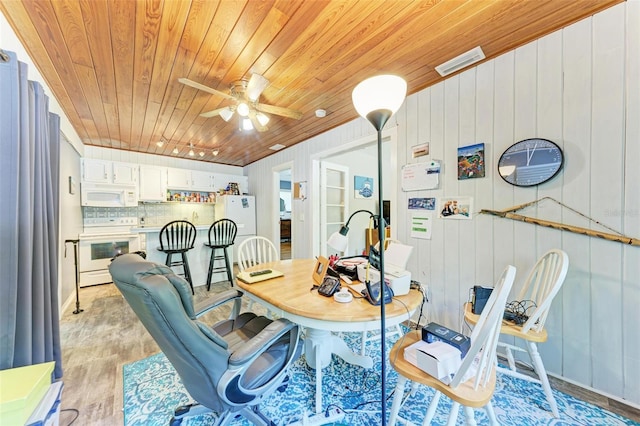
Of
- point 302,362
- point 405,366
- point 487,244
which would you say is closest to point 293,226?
point 302,362

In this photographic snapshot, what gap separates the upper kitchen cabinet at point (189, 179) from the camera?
468 cm

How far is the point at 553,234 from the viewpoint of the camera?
163cm

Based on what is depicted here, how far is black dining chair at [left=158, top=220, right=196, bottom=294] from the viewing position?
3321mm

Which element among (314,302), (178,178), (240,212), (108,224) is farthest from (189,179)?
(314,302)

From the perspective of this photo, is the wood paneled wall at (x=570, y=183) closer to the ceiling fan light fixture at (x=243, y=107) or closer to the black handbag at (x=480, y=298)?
the black handbag at (x=480, y=298)

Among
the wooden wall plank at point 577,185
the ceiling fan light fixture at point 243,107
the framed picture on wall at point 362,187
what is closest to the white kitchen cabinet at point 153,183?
the ceiling fan light fixture at point 243,107

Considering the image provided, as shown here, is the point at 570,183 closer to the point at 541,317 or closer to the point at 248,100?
the point at 541,317

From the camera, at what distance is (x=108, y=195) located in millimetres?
4066

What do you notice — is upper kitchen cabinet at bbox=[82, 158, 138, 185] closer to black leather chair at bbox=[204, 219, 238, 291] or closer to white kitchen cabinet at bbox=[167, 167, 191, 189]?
white kitchen cabinet at bbox=[167, 167, 191, 189]

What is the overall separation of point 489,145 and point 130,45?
8.95 ft

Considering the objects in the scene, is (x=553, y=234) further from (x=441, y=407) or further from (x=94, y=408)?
(x=94, y=408)

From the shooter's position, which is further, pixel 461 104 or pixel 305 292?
pixel 461 104

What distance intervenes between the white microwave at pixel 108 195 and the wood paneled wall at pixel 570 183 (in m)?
4.82

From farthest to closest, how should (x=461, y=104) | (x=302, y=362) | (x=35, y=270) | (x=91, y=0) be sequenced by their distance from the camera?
(x=461, y=104) → (x=302, y=362) → (x=35, y=270) → (x=91, y=0)
